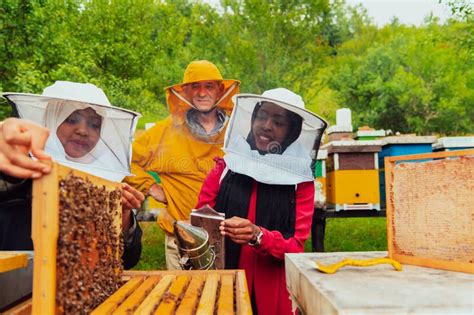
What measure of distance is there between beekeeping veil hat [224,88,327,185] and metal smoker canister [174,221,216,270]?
44cm

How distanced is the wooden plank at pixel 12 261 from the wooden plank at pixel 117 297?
26cm

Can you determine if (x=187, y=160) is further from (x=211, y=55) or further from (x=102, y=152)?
(x=211, y=55)

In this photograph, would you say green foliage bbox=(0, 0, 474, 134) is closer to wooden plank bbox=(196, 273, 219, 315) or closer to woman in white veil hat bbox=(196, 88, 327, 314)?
Answer: woman in white veil hat bbox=(196, 88, 327, 314)

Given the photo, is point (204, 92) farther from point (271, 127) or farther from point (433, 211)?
point (433, 211)

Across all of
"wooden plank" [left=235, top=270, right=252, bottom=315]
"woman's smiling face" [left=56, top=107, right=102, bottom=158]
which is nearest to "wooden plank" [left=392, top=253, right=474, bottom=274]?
"wooden plank" [left=235, top=270, right=252, bottom=315]

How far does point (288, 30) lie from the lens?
50.9 feet

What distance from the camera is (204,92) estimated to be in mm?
3719

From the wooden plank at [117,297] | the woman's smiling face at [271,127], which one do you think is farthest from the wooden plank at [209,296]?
the woman's smiling face at [271,127]

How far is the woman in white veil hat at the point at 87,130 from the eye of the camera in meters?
2.33

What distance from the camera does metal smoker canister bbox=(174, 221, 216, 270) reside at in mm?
2115

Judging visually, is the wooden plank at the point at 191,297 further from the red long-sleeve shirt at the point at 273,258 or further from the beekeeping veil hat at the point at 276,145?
the beekeeping veil hat at the point at 276,145

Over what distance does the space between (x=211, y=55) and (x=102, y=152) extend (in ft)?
44.2

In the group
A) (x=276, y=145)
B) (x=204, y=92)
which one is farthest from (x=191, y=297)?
(x=204, y=92)

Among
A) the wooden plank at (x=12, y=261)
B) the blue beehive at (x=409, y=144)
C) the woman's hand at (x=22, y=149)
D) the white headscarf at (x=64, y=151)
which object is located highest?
the blue beehive at (x=409, y=144)
